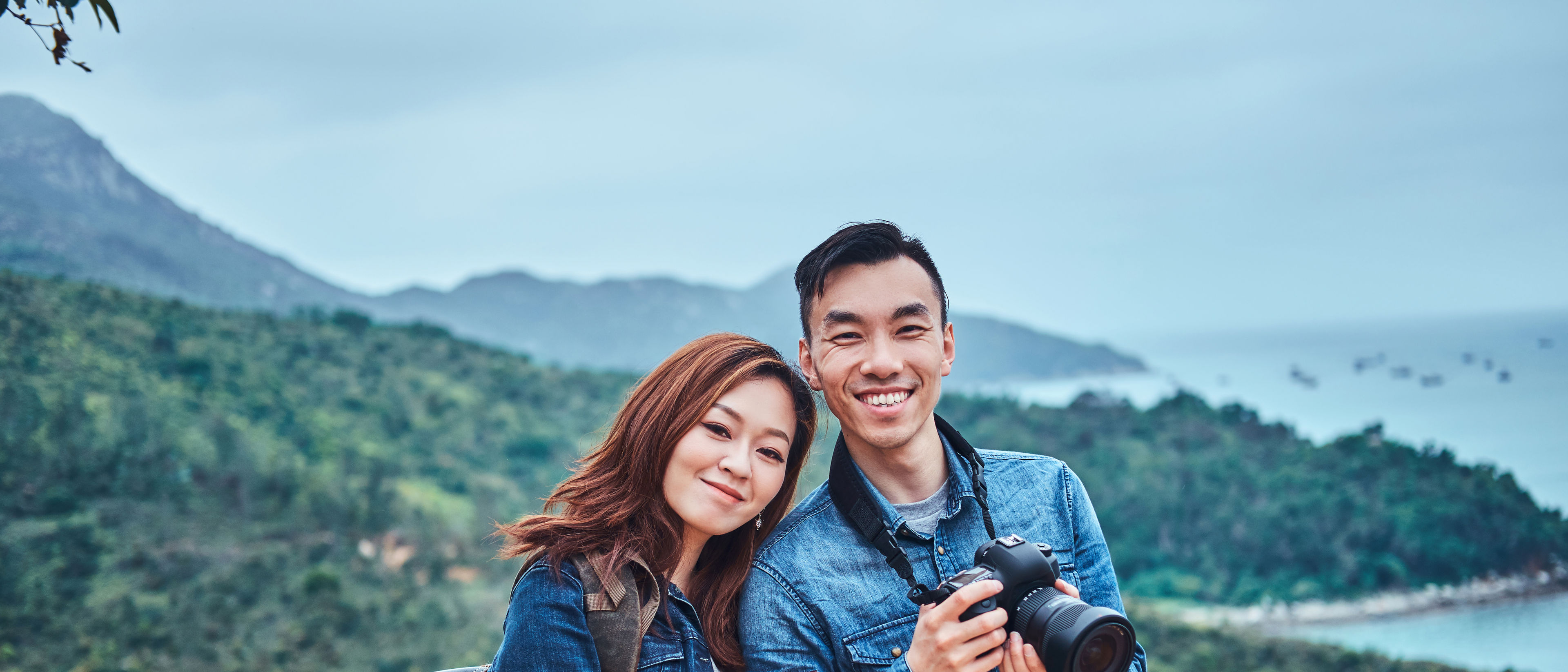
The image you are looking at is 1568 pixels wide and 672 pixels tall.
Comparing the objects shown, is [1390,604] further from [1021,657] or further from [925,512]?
[1021,657]

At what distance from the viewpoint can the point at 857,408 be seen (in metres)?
2.17

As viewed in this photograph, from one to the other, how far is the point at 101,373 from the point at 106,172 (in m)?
6.72

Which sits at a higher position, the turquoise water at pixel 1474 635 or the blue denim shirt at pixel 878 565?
the blue denim shirt at pixel 878 565

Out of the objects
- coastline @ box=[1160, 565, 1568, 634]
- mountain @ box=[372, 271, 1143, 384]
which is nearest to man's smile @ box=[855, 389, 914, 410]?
coastline @ box=[1160, 565, 1568, 634]

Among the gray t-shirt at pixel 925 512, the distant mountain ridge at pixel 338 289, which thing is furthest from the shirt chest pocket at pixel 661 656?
the distant mountain ridge at pixel 338 289

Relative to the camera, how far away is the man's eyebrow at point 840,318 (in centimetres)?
216

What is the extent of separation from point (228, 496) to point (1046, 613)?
2217 cm

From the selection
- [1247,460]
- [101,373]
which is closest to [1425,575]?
[1247,460]

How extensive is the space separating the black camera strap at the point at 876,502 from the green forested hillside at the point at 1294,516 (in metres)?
28.0

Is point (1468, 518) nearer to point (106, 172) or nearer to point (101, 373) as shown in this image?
point (101, 373)

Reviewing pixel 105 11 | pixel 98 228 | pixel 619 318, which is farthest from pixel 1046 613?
pixel 619 318

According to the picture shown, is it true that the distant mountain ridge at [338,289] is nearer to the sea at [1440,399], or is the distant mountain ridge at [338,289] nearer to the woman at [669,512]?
the woman at [669,512]

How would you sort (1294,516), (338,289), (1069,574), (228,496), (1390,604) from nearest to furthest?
(1069,574)
(228,496)
(1390,604)
(1294,516)
(338,289)

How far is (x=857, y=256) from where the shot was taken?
222 cm
